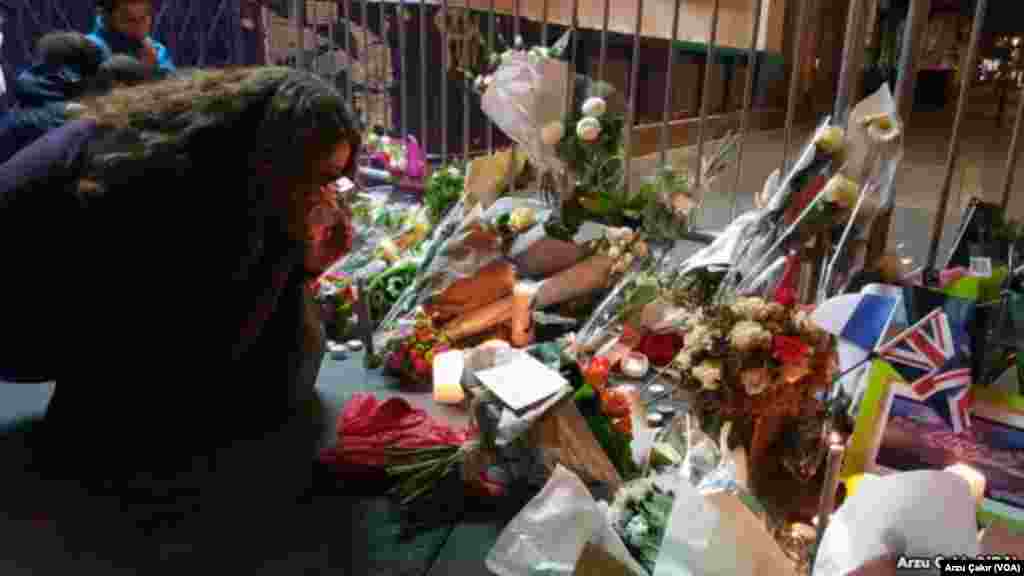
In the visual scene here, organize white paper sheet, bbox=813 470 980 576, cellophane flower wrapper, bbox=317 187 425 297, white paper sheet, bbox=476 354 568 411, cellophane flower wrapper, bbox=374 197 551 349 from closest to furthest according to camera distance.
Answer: white paper sheet, bbox=813 470 980 576 → white paper sheet, bbox=476 354 568 411 → cellophane flower wrapper, bbox=374 197 551 349 → cellophane flower wrapper, bbox=317 187 425 297

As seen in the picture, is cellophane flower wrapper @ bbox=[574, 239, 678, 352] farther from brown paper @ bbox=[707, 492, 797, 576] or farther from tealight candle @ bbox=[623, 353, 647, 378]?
brown paper @ bbox=[707, 492, 797, 576]

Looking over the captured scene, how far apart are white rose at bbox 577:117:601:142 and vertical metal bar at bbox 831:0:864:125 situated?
571 mm

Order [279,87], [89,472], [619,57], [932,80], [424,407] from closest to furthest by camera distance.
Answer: [279,87]
[89,472]
[424,407]
[932,80]
[619,57]

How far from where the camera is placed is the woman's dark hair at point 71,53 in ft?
8.45

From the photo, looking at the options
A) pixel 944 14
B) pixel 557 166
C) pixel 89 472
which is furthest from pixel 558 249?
pixel 944 14

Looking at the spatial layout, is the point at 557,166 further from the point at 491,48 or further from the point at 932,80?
the point at 932,80

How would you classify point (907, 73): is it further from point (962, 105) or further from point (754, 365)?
point (754, 365)

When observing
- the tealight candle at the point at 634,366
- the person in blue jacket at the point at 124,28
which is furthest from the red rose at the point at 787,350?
the person in blue jacket at the point at 124,28

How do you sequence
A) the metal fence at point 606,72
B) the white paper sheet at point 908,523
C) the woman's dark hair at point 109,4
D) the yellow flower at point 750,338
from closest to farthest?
1. the white paper sheet at point 908,523
2. the yellow flower at point 750,338
3. the metal fence at point 606,72
4. the woman's dark hair at point 109,4

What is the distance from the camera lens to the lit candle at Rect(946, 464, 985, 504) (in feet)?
3.93

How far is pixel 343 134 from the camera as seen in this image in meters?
1.38

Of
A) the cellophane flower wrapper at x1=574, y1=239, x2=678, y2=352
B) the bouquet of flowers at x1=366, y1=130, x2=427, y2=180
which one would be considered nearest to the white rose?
the cellophane flower wrapper at x1=574, y1=239, x2=678, y2=352

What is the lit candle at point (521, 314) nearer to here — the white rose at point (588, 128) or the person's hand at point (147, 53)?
the white rose at point (588, 128)

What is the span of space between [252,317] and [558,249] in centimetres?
94
